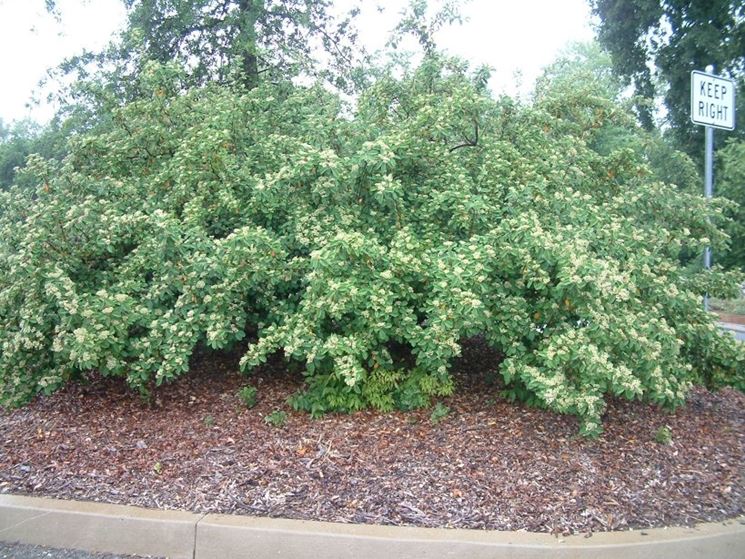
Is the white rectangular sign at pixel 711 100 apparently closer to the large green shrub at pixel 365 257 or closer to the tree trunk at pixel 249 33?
the large green shrub at pixel 365 257

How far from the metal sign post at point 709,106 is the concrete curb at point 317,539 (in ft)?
9.56

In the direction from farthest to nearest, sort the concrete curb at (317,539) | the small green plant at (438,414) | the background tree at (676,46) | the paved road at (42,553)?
the background tree at (676,46) → the small green plant at (438,414) → the paved road at (42,553) → the concrete curb at (317,539)

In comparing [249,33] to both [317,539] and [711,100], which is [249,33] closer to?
[711,100]

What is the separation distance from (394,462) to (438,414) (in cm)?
62

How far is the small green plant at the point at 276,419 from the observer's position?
4676 mm

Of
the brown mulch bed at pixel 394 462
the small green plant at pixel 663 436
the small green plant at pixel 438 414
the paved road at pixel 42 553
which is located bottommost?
the paved road at pixel 42 553

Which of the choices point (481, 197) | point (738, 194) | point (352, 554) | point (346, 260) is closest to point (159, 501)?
point (352, 554)

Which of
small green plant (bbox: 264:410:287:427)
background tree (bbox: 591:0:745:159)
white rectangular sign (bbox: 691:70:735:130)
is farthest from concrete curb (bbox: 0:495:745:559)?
background tree (bbox: 591:0:745:159)

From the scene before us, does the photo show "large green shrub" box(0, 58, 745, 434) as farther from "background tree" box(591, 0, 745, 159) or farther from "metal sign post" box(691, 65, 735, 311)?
"background tree" box(591, 0, 745, 159)

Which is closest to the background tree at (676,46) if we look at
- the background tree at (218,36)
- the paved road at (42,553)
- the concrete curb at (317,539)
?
the background tree at (218,36)

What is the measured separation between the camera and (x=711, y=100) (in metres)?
6.00

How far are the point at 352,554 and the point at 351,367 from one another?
1195 mm

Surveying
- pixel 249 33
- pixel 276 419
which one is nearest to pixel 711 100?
pixel 276 419

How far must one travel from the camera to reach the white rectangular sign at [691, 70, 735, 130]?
5.85 metres
